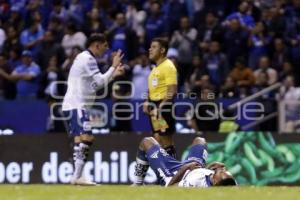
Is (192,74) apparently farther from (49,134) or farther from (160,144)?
(160,144)

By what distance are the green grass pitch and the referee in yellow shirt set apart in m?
2.72

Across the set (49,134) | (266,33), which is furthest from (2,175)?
(266,33)

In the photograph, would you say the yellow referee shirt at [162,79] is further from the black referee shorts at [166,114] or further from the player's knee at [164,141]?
the player's knee at [164,141]

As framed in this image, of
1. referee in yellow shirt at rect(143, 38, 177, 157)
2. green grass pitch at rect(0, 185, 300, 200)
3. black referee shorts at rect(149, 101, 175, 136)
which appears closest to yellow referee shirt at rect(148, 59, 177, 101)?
referee in yellow shirt at rect(143, 38, 177, 157)

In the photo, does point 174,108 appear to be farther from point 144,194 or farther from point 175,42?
point 144,194

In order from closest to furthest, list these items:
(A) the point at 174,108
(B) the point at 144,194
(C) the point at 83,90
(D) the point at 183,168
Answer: (B) the point at 144,194, (D) the point at 183,168, (C) the point at 83,90, (A) the point at 174,108

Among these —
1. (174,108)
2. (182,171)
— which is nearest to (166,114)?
(182,171)

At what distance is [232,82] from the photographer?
25281mm

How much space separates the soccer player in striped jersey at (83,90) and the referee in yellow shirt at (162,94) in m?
0.58

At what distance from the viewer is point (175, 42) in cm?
2695

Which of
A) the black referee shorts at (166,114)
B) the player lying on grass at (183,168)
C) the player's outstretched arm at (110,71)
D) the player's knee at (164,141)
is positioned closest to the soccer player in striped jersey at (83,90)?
the player's outstretched arm at (110,71)

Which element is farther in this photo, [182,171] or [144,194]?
[182,171]

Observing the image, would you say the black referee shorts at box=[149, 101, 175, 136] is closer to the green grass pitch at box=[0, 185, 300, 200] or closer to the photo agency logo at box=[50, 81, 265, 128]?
the green grass pitch at box=[0, 185, 300, 200]

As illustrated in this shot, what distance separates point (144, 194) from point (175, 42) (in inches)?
488
